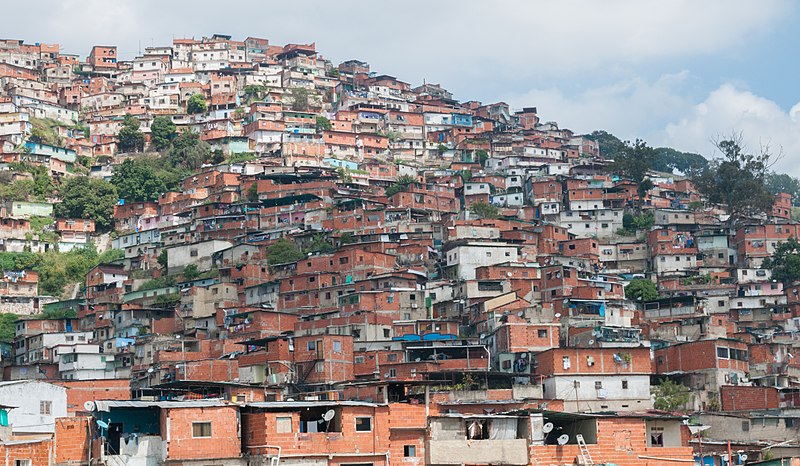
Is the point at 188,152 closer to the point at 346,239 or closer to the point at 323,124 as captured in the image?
the point at 323,124

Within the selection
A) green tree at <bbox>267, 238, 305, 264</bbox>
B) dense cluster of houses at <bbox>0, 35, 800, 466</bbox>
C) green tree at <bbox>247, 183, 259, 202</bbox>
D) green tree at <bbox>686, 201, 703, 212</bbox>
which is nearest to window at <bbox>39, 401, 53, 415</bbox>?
dense cluster of houses at <bbox>0, 35, 800, 466</bbox>

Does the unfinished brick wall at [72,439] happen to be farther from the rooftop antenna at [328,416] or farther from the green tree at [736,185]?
the green tree at [736,185]

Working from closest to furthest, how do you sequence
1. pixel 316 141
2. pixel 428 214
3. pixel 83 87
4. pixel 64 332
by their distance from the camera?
pixel 64 332, pixel 428 214, pixel 316 141, pixel 83 87

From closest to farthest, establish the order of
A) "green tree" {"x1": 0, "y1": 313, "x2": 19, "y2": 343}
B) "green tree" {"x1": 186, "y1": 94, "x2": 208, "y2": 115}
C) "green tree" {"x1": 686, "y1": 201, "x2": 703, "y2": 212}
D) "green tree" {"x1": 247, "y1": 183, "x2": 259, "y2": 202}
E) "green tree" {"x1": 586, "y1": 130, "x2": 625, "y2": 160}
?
"green tree" {"x1": 0, "y1": 313, "x2": 19, "y2": 343}, "green tree" {"x1": 247, "y1": 183, "x2": 259, "y2": 202}, "green tree" {"x1": 686, "y1": 201, "x2": 703, "y2": 212}, "green tree" {"x1": 186, "y1": 94, "x2": 208, "y2": 115}, "green tree" {"x1": 586, "y1": 130, "x2": 625, "y2": 160}

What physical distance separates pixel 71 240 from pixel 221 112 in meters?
20.9

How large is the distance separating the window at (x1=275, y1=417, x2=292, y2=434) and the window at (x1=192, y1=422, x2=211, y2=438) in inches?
63.5

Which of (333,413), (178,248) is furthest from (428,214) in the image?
(333,413)

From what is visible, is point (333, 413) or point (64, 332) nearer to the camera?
point (333, 413)

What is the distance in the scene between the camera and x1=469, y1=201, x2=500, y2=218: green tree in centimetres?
7531

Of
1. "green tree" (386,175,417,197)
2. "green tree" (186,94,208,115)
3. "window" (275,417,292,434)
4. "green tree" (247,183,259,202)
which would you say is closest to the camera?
"window" (275,417,292,434)

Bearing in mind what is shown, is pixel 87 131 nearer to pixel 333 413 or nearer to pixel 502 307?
pixel 502 307

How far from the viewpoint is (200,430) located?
30016mm

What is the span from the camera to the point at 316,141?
88.6 m

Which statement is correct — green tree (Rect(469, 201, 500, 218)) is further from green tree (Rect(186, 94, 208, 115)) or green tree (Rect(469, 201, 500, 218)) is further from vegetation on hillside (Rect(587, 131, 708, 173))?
vegetation on hillside (Rect(587, 131, 708, 173))
